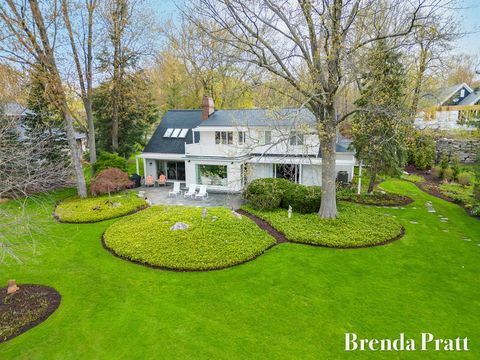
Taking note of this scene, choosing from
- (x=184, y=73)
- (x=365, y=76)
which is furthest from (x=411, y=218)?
(x=184, y=73)

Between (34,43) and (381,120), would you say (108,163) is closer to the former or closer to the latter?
(34,43)

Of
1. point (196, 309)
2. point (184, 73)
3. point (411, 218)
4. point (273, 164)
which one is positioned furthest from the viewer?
point (184, 73)

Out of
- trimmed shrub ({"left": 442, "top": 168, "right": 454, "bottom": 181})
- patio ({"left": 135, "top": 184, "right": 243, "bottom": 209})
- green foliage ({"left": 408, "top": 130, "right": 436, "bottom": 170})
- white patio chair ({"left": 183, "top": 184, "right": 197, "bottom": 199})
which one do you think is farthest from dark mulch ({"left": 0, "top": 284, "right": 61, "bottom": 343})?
green foliage ({"left": 408, "top": 130, "right": 436, "bottom": 170})

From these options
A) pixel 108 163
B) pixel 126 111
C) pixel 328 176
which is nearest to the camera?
pixel 328 176

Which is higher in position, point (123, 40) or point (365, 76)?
point (123, 40)

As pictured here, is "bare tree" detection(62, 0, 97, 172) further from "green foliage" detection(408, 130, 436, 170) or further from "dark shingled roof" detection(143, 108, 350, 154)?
"green foliage" detection(408, 130, 436, 170)

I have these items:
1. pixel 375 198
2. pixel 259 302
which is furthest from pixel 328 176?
pixel 259 302

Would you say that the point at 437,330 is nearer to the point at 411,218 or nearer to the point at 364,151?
the point at 411,218
